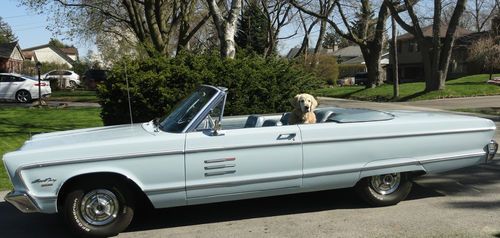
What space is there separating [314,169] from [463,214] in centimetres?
163

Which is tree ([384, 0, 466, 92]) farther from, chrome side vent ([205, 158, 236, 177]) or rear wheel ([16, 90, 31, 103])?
chrome side vent ([205, 158, 236, 177])

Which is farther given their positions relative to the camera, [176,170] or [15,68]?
[15,68]

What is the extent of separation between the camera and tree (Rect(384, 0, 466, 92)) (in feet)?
90.3

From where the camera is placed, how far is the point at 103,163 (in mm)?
5008

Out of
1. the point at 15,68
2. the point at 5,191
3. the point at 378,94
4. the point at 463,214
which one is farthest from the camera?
the point at 15,68

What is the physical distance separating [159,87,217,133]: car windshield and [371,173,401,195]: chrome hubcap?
2032mm

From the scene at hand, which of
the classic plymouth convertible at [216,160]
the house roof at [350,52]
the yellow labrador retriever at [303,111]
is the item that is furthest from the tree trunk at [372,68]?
the house roof at [350,52]

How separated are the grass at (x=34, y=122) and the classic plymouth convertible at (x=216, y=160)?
6404 mm

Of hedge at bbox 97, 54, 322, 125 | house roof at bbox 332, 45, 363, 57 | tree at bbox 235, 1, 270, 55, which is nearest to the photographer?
hedge at bbox 97, 54, 322, 125

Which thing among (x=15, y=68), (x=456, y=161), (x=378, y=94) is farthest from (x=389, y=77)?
(x=456, y=161)

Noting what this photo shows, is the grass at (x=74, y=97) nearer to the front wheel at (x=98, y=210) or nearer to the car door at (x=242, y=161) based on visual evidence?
the front wheel at (x=98, y=210)

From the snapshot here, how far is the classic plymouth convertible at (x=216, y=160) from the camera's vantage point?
4.98 meters

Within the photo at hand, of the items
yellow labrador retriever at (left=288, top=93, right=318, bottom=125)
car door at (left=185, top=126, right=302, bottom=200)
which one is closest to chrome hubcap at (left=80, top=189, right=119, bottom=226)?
car door at (left=185, top=126, right=302, bottom=200)

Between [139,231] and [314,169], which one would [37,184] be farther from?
[314,169]
